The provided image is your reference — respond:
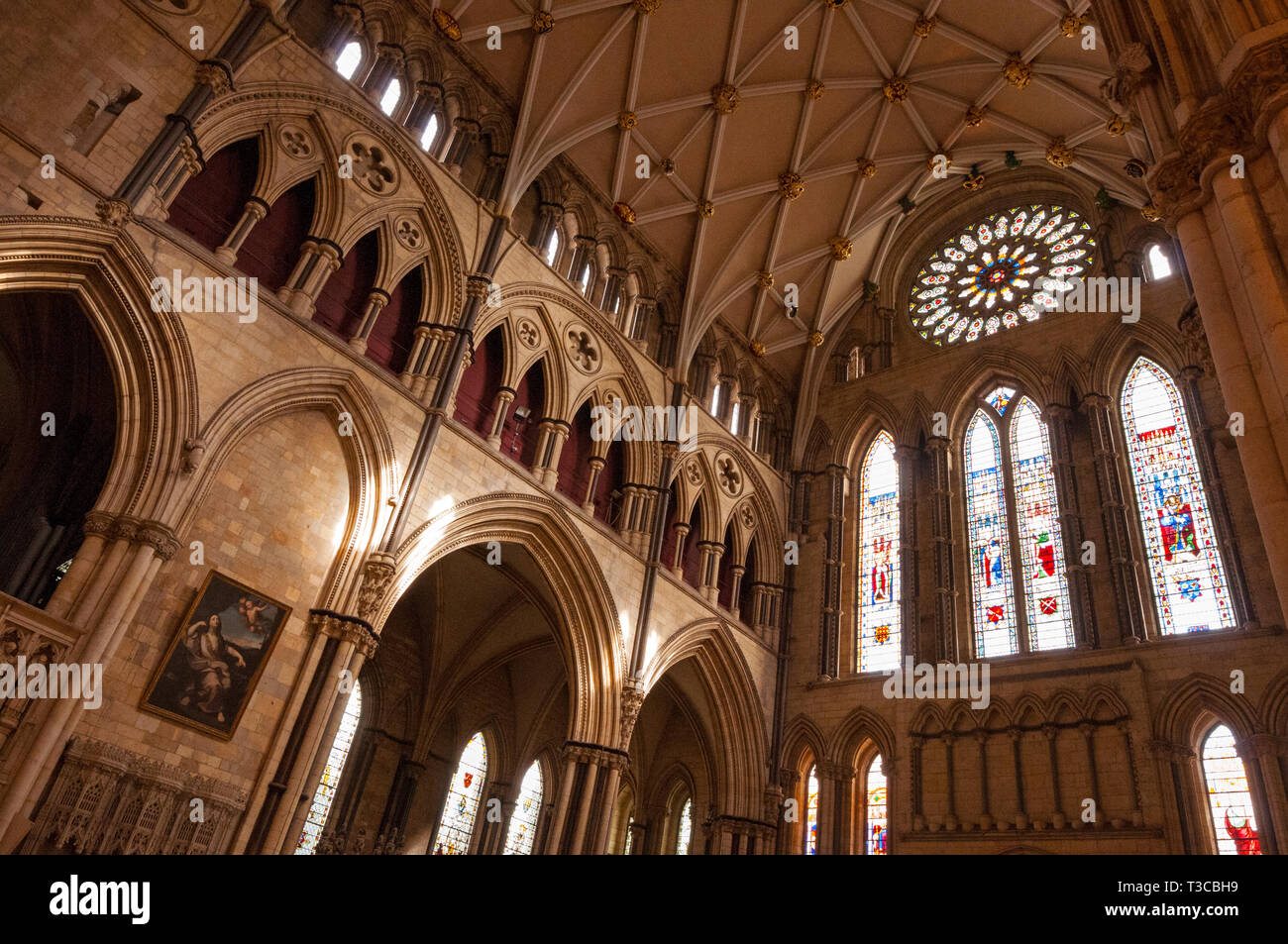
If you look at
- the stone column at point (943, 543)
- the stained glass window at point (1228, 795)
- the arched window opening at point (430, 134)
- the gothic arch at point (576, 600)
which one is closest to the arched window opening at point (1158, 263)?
the stone column at point (943, 543)

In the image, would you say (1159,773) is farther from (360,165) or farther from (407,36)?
(407,36)

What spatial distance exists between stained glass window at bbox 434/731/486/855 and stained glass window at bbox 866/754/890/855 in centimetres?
763

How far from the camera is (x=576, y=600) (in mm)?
14133

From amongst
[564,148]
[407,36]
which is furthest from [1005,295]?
[407,36]

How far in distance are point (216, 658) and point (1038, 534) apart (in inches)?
547

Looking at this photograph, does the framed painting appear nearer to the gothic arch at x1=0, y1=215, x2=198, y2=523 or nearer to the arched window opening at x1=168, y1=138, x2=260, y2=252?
the gothic arch at x1=0, y1=215, x2=198, y2=523

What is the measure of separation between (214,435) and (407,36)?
26.1ft

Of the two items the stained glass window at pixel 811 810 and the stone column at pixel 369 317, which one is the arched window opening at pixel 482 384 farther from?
the stained glass window at pixel 811 810

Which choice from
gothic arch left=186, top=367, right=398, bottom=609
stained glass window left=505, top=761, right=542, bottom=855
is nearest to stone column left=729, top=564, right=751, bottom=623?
stained glass window left=505, top=761, right=542, bottom=855

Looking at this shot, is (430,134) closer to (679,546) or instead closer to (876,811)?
(679,546)

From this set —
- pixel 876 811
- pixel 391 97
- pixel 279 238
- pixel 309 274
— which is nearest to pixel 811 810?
pixel 876 811

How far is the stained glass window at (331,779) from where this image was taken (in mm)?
15016

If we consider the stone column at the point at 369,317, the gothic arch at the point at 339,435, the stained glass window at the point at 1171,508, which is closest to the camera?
the gothic arch at the point at 339,435

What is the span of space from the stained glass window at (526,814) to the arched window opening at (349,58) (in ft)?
44.9
